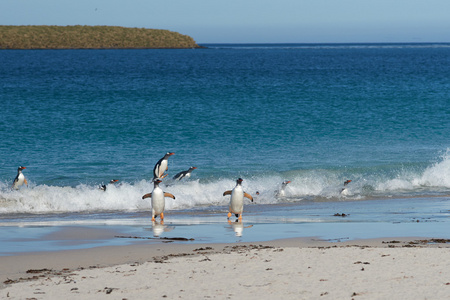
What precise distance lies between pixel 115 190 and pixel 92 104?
25.2 m

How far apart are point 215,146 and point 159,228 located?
1478 centimetres

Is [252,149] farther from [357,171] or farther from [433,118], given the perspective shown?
[433,118]

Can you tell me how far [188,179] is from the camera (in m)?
21.2

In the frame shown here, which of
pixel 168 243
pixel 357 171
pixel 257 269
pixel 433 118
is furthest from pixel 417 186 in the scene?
pixel 433 118

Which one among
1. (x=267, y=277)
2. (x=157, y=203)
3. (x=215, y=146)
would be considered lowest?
(x=267, y=277)

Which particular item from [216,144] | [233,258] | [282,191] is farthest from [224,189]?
[233,258]

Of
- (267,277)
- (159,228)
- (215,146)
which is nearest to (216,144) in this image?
(215,146)

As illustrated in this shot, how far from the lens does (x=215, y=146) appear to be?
93.7 feet

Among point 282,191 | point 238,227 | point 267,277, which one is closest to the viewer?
point 267,277

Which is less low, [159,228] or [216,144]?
[216,144]

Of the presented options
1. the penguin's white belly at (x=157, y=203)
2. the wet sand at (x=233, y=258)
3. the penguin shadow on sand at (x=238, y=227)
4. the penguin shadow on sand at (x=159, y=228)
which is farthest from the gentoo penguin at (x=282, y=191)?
the penguin shadow on sand at (x=159, y=228)

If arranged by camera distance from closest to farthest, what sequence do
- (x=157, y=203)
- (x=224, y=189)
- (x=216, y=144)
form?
(x=157, y=203), (x=224, y=189), (x=216, y=144)

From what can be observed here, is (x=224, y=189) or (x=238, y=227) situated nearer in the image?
(x=238, y=227)

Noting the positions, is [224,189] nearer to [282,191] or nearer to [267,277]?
[282,191]
